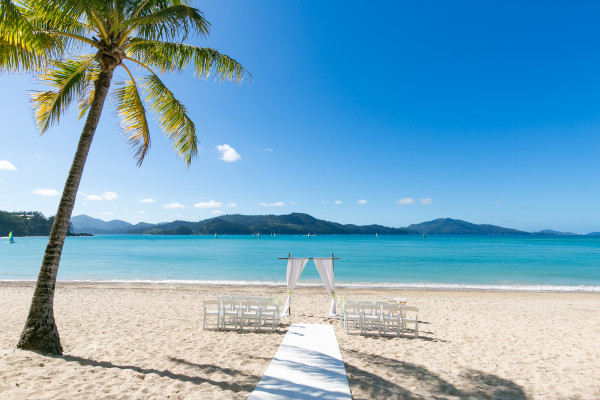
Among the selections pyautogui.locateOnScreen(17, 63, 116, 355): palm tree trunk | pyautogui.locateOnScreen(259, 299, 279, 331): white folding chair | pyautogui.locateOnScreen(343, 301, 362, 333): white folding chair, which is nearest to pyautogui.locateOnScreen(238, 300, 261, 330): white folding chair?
pyautogui.locateOnScreen(259, 299, 279, 331): white folding chair

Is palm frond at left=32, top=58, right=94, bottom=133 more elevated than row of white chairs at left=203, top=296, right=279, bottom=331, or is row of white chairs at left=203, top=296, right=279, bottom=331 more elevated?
palm frond at left=32, top=58, right=94, bottom=133

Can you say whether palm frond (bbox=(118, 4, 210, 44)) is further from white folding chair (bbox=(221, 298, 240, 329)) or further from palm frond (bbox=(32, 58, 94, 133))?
white folding chair (bbox=(221, 298, 240, 329))

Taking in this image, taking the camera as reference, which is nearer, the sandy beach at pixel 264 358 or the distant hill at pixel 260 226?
the sandy beach at pixel 264 358

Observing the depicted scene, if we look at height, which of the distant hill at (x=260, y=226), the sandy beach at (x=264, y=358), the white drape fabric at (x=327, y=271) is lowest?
the sandy beach at (x=264, y=358)

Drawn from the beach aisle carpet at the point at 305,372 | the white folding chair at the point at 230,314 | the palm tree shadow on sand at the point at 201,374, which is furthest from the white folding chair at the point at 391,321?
the palm tree shadow on sand at the point at 201,374

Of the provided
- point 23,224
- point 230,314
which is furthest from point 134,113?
point 23,224

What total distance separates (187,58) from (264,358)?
5782 millimetres

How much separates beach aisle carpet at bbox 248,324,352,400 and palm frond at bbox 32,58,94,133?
20.7 ft

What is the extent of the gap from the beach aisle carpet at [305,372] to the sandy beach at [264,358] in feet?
0.59

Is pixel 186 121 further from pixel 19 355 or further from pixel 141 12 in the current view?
pixel 19 355

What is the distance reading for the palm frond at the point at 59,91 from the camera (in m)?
6.28

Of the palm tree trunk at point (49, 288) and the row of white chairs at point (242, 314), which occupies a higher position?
the palm tree trunk at point (49, 288)

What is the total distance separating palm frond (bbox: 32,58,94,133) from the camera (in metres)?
6.28

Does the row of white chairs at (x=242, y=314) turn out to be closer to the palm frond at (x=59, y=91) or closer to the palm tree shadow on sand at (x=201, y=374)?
the palm tree shadow on sand at (x=201, y=374)
